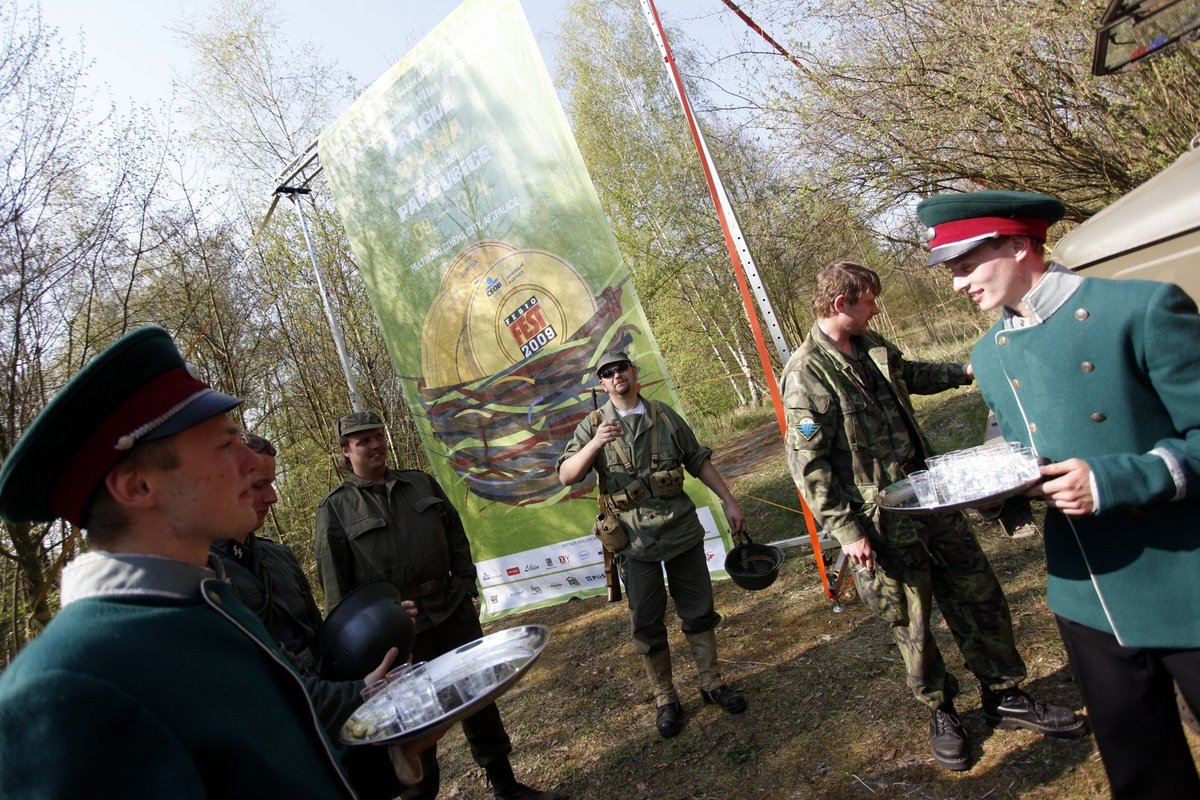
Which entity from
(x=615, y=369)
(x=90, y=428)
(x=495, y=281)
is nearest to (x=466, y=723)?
(x=615, y=369)

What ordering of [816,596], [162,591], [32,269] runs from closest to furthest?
[162,591], [816,596], [32,269]

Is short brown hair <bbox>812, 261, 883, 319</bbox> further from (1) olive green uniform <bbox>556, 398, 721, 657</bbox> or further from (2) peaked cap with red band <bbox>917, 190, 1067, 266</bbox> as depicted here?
(1) olive green uniform <bbox>556, 398, 721, 657</bbox>

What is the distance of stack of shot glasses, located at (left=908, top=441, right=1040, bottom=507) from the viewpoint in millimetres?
1729

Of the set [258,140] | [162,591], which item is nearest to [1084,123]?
[162,591]

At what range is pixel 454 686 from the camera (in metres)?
1.67

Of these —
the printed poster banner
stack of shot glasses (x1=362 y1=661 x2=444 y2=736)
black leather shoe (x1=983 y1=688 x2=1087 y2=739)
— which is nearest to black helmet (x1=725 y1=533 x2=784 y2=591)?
black leather shoe (x1=983 y1=688 x2=1087 y2=739)

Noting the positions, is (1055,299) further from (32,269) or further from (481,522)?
(32,269)

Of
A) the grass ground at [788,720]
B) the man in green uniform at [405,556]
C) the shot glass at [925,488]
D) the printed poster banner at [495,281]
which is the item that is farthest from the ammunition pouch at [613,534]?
the shot glass at [925,488]

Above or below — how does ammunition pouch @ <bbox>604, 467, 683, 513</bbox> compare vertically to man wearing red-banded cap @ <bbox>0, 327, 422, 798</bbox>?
below

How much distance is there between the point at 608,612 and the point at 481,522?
137 centimetres

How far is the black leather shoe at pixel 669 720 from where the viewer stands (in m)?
3.75

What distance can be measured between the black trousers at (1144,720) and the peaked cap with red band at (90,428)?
2165 millimetres

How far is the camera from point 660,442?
151 inches

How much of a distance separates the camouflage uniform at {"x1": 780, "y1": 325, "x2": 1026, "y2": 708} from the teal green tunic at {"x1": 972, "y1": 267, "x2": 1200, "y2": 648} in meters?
0.97
